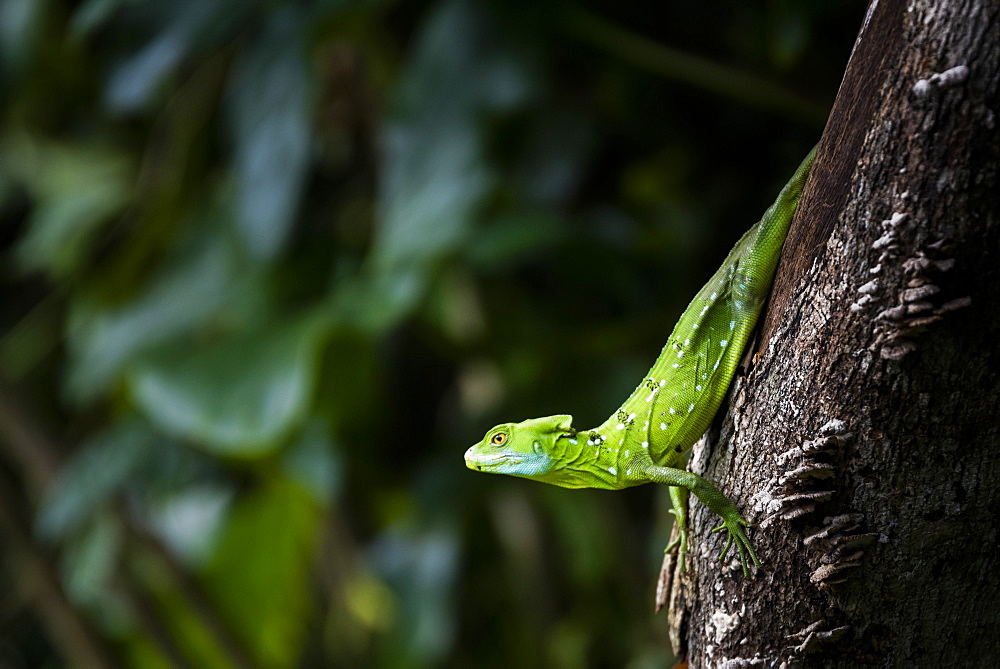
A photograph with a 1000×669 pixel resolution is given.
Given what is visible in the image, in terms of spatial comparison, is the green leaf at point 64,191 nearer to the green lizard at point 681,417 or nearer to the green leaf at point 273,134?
the green leaf at point 273,134

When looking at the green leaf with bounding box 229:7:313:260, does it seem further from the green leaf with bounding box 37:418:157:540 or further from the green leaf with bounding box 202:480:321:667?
the green leaf with bounding box 202:480:321:667

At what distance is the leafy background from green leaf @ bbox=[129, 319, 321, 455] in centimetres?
1

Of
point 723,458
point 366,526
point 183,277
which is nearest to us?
point 723,458

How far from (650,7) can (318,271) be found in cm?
169

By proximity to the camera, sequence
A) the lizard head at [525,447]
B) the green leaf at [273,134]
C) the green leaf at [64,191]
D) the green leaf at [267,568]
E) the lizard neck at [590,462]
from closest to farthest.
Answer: the lizard neck at [590,462]
the lizard head at [525,447]
the green leaf at [273,134]
the green leaf at [267,568]
the green leaf at [64,191]

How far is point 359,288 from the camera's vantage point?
3080 mm

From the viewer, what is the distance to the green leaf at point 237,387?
271 centimetres

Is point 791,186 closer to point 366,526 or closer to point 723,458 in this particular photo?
→ point 723,458

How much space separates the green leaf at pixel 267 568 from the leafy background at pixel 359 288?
0.01 meters

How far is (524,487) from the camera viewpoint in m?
4.00

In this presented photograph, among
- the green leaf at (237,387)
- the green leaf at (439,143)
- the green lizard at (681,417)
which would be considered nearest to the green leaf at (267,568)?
the green leaf at (237,387)

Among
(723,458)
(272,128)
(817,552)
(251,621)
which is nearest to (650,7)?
(272,128)

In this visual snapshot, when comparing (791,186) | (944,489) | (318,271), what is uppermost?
(318,271)

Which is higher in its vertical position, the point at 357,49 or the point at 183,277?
the point at 357,49
